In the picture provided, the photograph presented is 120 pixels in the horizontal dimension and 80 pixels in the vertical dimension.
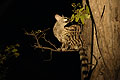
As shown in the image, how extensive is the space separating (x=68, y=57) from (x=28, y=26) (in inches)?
88.5

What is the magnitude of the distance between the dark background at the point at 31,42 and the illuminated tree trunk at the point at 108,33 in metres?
3.29

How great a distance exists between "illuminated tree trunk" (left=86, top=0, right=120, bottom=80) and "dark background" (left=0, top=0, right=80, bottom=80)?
10.8 feet

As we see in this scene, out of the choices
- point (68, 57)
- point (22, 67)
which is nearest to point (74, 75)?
point (68, 57)

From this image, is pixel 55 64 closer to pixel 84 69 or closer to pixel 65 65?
pixel 65 65

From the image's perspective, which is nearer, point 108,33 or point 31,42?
point 108,33

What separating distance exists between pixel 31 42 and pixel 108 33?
13.6 ft

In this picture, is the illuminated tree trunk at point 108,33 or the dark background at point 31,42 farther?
the dark background at point 31,42

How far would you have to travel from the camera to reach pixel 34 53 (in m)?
5.77

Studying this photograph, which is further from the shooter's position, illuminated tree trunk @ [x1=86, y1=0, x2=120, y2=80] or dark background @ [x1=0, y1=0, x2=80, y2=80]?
dark background @ [x1=0, y1=0, x2=80, y2=80]

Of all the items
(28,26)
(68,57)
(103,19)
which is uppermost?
(28,26)

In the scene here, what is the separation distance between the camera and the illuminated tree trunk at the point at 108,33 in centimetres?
183

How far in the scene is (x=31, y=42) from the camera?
555 cm

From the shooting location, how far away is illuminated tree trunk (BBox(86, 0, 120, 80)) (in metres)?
1.83

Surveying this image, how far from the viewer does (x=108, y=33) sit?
1914 millimetres
